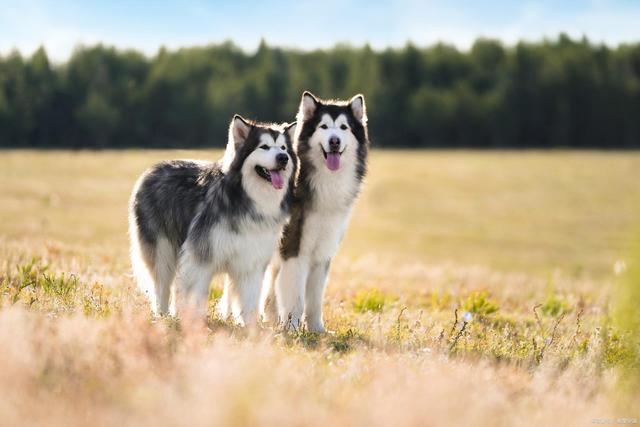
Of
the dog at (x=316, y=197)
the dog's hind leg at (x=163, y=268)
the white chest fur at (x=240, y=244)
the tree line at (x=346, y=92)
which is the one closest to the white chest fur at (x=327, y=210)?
the dog at (x=316, y=197)

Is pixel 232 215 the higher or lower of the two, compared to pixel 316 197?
lower

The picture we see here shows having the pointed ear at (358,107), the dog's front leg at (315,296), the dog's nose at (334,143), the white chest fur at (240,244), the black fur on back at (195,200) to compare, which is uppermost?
the pointed ear at (358,107)

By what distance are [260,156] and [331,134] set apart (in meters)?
0.99

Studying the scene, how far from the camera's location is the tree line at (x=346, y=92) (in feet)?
200

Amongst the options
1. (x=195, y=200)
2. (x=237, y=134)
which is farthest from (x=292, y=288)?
(x=237, y=134)

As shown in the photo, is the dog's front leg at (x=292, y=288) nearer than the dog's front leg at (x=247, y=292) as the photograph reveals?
No

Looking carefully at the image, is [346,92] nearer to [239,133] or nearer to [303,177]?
[303,177]

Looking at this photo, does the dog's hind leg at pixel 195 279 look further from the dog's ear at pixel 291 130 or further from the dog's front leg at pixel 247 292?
the dog's ear at pixel 291 130

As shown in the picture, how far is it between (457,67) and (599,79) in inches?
620

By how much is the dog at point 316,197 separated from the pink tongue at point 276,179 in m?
0.84

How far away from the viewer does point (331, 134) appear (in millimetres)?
8086

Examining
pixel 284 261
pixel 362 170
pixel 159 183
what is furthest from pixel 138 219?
pixel 362 170

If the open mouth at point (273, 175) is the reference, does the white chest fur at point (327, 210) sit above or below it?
below

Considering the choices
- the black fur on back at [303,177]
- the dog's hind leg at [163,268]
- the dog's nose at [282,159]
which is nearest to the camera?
the dog's nose at [282,159]
